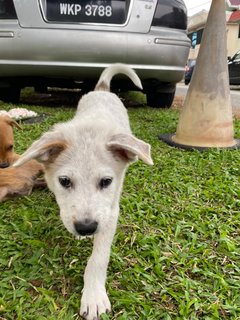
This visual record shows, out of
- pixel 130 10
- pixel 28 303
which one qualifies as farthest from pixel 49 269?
pixel 130 10

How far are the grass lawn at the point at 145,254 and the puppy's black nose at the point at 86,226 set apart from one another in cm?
32

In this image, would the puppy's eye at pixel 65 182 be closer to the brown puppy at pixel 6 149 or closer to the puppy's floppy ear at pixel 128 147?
the puppy's floppy ear at pixel 128 147

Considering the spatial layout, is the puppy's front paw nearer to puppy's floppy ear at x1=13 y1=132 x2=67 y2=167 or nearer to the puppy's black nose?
the puppy's black nose

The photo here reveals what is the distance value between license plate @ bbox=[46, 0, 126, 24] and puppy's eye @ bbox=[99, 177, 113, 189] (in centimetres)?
358

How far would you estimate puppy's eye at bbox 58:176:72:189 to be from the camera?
7.24ft

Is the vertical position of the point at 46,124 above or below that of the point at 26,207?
below

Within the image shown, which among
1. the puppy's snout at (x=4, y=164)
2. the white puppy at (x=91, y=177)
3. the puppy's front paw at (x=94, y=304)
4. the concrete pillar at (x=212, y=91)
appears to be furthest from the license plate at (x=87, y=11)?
the puppy's front paw at (x=94, y=304)

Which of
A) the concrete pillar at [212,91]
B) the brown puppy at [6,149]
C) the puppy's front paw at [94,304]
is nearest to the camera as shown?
the puppy's front paw at [94,304]

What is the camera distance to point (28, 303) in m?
1.98

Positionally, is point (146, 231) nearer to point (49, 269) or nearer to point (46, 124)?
point (49, 269)

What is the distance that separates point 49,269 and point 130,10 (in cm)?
405

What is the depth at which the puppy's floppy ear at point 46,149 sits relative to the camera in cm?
215

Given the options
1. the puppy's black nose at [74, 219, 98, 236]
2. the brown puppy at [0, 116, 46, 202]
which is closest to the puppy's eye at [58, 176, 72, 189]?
the puppy's black nose at [74, 219, 98, 236]

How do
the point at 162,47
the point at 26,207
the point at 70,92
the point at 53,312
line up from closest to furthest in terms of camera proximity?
the point at 53,312
the point at 26,207
the point at 162,47
the point at 70,92
